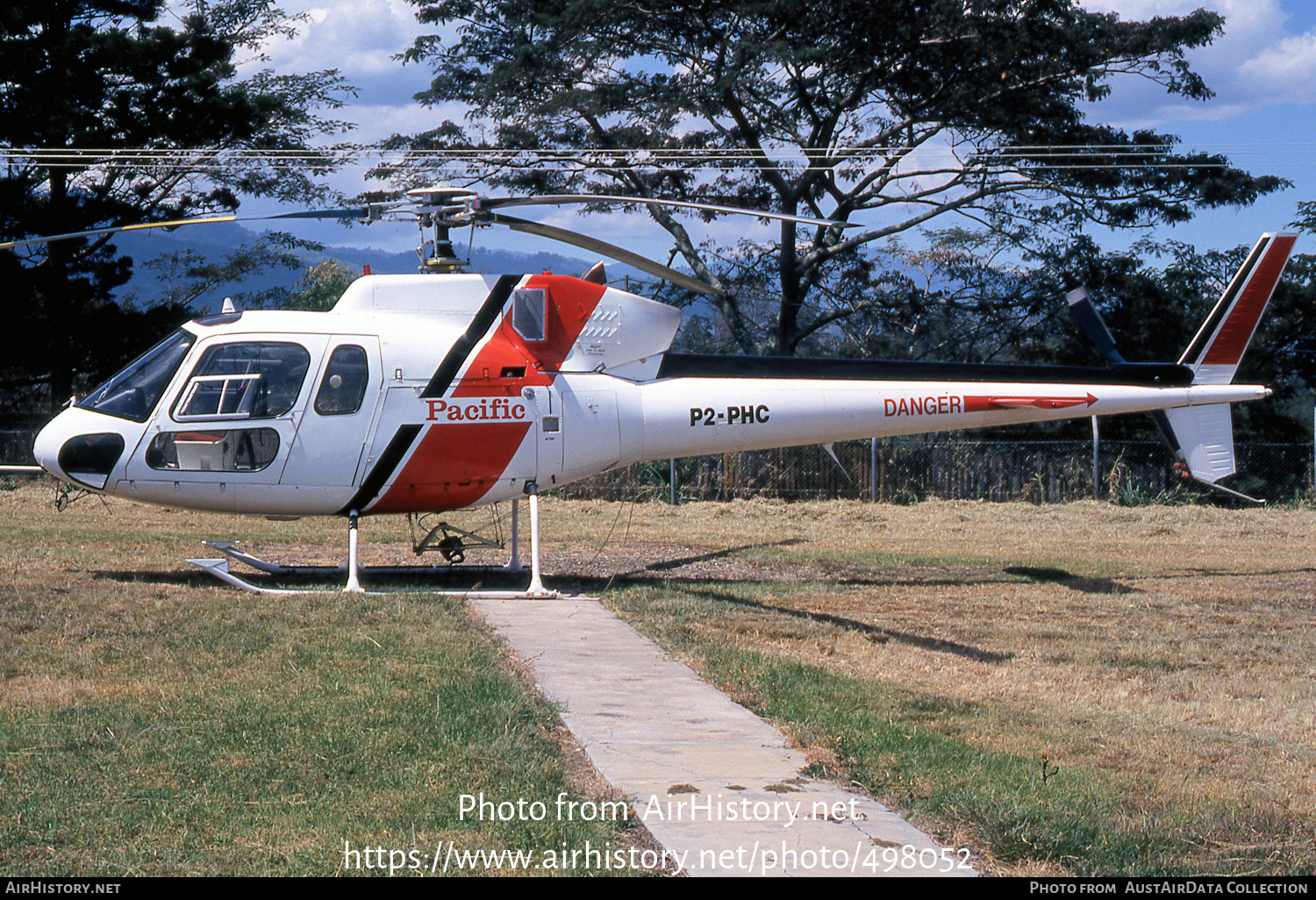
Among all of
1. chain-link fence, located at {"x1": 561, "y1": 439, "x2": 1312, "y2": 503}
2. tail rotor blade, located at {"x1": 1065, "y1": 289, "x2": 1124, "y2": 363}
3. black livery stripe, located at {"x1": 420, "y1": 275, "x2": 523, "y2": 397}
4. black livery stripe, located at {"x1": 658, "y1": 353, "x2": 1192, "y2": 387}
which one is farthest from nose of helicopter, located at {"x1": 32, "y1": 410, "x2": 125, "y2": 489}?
chain-link fence, located at {"x1": 561, "y1": 439, "x2": 1312, "y2": 503}

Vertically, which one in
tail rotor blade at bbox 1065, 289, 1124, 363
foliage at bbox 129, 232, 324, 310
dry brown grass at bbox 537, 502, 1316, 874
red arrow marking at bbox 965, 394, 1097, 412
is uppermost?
foliage at bbox 129, 232, 324, 310

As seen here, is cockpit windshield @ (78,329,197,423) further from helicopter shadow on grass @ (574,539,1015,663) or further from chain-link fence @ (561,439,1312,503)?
chain-link fence @ (561,439,1312,503)

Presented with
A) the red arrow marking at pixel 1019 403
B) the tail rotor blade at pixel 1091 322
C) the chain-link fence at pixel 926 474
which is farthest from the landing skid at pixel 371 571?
the chain-link fence at pixel 926 474

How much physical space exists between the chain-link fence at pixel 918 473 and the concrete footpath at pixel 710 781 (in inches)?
588

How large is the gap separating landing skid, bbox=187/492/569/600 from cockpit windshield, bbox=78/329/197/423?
150 cm

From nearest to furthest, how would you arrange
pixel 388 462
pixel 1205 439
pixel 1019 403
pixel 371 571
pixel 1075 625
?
pixel 1075 625, pixel 388 462, pixel 371 571, pixel 1019 403, pixel 1205 439

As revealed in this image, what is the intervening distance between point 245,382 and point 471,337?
83.4 inches

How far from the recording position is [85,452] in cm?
1093

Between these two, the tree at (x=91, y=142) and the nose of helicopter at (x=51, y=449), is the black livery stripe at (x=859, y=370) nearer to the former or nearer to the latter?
the nose of helicopter at (x=51, y=449)

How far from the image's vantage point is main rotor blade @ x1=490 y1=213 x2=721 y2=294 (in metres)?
10.9

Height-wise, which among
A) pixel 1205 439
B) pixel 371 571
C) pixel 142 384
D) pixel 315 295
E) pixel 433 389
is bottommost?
pixel 371 571

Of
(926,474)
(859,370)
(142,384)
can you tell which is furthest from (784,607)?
(926,474)

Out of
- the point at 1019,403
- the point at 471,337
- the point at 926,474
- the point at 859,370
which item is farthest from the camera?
the point at 926,474

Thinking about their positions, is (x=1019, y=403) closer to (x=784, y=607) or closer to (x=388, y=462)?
(x=784, y=607)
